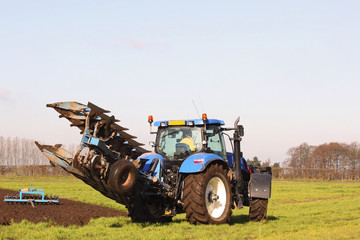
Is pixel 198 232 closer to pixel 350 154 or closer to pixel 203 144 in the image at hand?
pixel 203 144

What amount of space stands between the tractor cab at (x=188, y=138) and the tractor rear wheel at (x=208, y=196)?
64cm

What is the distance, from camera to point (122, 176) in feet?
32.8

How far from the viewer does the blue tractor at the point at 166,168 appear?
9773 mm

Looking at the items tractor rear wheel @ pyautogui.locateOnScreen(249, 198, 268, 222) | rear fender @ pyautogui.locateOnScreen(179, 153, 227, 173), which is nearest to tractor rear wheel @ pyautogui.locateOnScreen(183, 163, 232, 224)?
rear fender @ pyautogui.locateOnScreen(179, 153, 227, 173)

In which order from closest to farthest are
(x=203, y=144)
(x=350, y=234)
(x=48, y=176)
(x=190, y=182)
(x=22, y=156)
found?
(x=350, y=234) < (x=190, y=182) < (x=203, y=144) < (x=48, y=176) < (x=22, y=156)

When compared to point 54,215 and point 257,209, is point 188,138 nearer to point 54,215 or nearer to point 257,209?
point 257,209

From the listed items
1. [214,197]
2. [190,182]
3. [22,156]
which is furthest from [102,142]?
[22,156]

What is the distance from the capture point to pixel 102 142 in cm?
987

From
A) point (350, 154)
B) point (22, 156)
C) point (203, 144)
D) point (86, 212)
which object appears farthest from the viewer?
point (350, 154)

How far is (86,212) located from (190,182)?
19.5ft

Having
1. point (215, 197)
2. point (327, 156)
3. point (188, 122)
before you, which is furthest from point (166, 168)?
point (327, 156)

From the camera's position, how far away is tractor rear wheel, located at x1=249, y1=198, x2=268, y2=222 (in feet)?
41.5

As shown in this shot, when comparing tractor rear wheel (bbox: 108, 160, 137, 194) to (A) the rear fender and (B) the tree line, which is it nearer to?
(A) the rear fender

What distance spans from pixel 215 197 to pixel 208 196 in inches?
7.9
